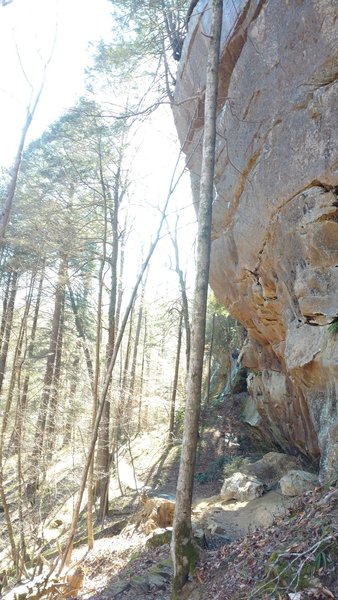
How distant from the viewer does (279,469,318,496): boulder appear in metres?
8.80

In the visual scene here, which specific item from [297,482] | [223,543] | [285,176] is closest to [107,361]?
[297,482]

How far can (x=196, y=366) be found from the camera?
19.4ft

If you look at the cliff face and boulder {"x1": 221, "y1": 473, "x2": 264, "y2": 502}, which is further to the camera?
boulder {"x1": 221, "y1": 473, "x2": 264, "y2": 502}

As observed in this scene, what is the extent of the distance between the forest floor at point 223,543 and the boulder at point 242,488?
250 mm

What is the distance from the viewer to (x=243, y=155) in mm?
8602

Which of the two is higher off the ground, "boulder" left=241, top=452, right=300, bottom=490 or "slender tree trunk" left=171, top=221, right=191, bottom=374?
"slender tree trunk" left=171, top=221, right=191, bottom=374

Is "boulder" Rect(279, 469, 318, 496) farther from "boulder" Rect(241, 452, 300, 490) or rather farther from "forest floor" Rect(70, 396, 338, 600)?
"boulder" Rect(241, 452, 300, 490)

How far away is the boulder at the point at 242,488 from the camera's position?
10547mm

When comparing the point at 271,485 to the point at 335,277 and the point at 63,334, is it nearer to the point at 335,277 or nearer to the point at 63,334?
the point at 335,277

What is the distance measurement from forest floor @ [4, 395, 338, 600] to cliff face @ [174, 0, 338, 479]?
1.92 metres

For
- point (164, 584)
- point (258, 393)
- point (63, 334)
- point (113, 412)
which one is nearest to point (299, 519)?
point (164, 584)

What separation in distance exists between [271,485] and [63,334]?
10119mm

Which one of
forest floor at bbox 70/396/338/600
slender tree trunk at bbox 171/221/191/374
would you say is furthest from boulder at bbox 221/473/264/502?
slender tree trunk at bbox 171/221/191/374

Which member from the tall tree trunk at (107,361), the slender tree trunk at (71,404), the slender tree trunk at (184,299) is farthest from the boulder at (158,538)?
the slender tree trunk at (184,299)
